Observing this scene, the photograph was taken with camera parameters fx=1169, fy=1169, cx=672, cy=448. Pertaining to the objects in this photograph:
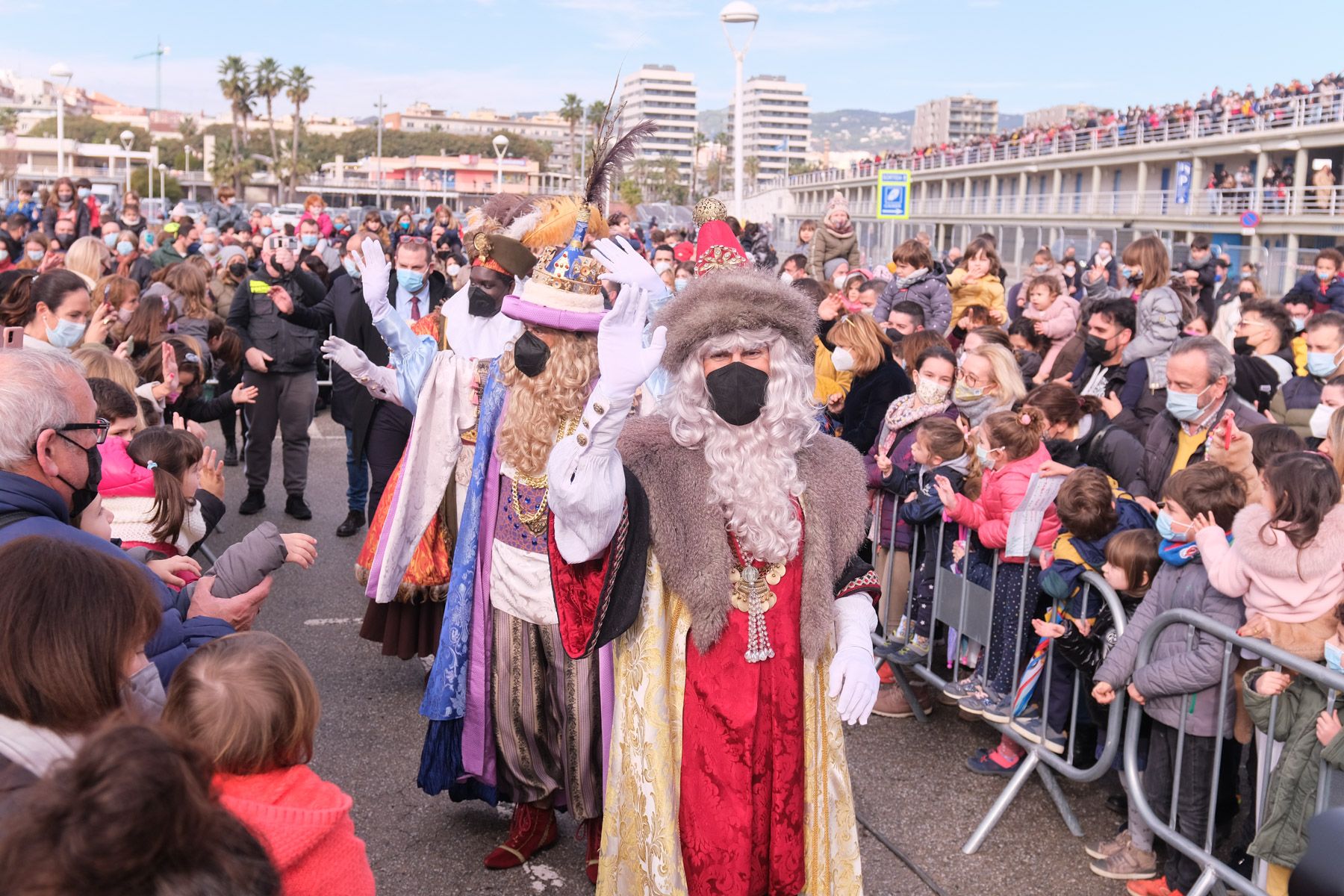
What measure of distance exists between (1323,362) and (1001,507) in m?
2.64

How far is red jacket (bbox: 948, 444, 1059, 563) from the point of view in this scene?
4578mm

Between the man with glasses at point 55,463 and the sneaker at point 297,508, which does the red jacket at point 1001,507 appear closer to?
the man with glasses at point 55,463

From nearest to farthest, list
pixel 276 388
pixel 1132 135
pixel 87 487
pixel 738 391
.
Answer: pixel 87 487, pixel 738 391, pixel 276 388, pixel 1132 135

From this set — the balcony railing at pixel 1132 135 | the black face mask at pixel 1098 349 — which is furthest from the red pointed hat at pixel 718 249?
the balcony railing at pixel 1132 135

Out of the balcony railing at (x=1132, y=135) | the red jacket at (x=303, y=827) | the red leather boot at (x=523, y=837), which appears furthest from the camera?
the balcony railing at (x=1132, y=135)

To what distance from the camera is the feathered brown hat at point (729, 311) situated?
112 inches

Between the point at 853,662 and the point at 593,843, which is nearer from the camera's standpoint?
the point at 853,662

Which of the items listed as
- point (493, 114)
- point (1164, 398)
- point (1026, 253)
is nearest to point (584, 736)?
point (1164, 398)

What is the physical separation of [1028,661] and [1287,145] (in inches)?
1340

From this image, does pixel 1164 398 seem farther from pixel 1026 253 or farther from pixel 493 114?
pixel 493 114

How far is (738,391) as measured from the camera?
280 cm

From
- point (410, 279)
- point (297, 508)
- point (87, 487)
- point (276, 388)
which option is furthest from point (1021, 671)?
point (276, 388)

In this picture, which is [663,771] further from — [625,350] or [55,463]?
[55,463]

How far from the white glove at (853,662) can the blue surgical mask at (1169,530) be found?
4.79 ft
